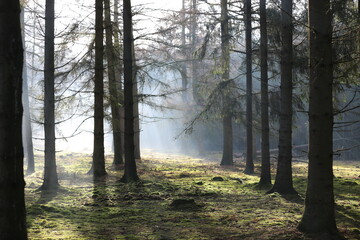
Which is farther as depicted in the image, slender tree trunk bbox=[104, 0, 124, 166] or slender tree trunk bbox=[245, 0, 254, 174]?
slender tree trunk bbox=[245, 0, 254, 174]

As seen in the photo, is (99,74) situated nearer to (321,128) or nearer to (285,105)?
(285,105)

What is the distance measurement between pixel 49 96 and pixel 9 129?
736cm

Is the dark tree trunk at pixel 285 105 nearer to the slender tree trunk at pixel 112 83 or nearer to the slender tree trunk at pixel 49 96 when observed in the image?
the slender tree trunk at pixel 112 83

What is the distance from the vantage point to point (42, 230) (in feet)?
22.2

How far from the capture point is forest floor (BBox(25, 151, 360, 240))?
659 cm

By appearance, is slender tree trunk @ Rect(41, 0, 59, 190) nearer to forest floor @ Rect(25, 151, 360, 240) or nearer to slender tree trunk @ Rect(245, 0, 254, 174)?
forest floor @ Rect(25, 151, 360, 240)

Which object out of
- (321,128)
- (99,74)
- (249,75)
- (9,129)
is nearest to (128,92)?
(99,74)

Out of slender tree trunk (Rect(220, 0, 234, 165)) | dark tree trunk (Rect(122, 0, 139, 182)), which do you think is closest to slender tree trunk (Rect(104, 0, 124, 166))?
dark tree trunk (Rect(122, 0, 139, 182))

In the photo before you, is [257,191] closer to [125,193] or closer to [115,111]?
[125,193]

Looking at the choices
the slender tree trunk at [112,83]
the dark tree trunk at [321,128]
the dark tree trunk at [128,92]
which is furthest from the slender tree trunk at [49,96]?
the dark tree trunk at [321,128]

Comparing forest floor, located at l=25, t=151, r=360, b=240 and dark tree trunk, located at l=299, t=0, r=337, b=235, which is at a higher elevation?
dark tree trunk, located at l=299, t=0, r=337, b=235

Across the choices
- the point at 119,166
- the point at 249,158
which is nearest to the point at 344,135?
the point at 249,158

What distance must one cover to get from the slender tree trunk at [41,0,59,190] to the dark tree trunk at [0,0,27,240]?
279 inches

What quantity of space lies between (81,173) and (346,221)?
11.6m
